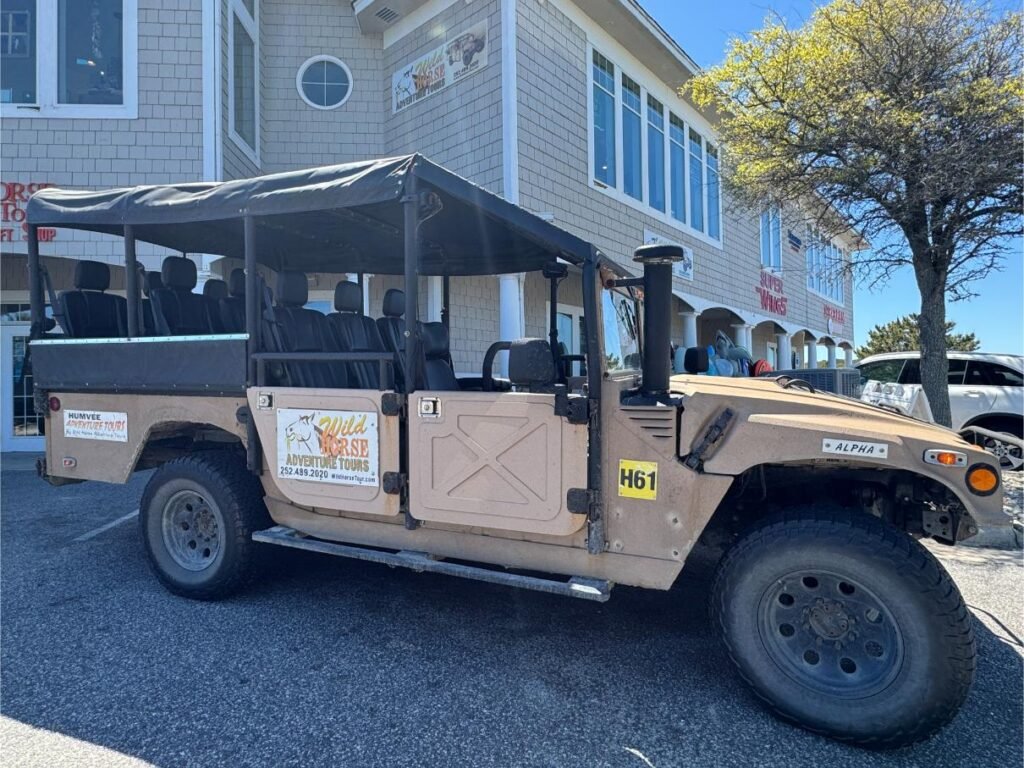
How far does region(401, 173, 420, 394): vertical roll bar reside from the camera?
9.73ft

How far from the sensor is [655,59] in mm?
11430

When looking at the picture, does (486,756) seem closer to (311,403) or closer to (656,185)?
(311,403)

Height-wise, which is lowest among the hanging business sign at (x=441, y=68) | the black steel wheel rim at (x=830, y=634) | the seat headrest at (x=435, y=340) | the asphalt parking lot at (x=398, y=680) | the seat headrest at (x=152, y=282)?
the asphalt parking lot at (x=398, y=680)

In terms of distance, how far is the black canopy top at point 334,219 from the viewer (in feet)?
10.2

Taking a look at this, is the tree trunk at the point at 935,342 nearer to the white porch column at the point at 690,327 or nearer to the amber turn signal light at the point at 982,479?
the white porch column at the point at 690,327

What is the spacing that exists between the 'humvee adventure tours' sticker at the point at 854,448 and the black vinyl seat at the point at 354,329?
2.93 metres

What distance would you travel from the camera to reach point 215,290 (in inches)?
209

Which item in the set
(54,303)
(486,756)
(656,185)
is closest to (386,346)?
(54,303)

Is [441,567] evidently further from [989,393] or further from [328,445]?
[989,393]

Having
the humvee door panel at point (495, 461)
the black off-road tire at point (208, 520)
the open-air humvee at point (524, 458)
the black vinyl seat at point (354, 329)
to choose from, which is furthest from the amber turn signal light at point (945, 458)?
the black off-road tire at point (208, 520)

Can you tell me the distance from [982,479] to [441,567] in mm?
2387

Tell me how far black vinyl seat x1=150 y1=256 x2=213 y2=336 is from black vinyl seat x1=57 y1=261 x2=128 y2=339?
10.9 inches

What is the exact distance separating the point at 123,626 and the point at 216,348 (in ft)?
5.45

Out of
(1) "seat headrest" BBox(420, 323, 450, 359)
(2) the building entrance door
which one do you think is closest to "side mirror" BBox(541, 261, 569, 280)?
(1) "seat headrest" BBox(420, 323, 450, 359)
